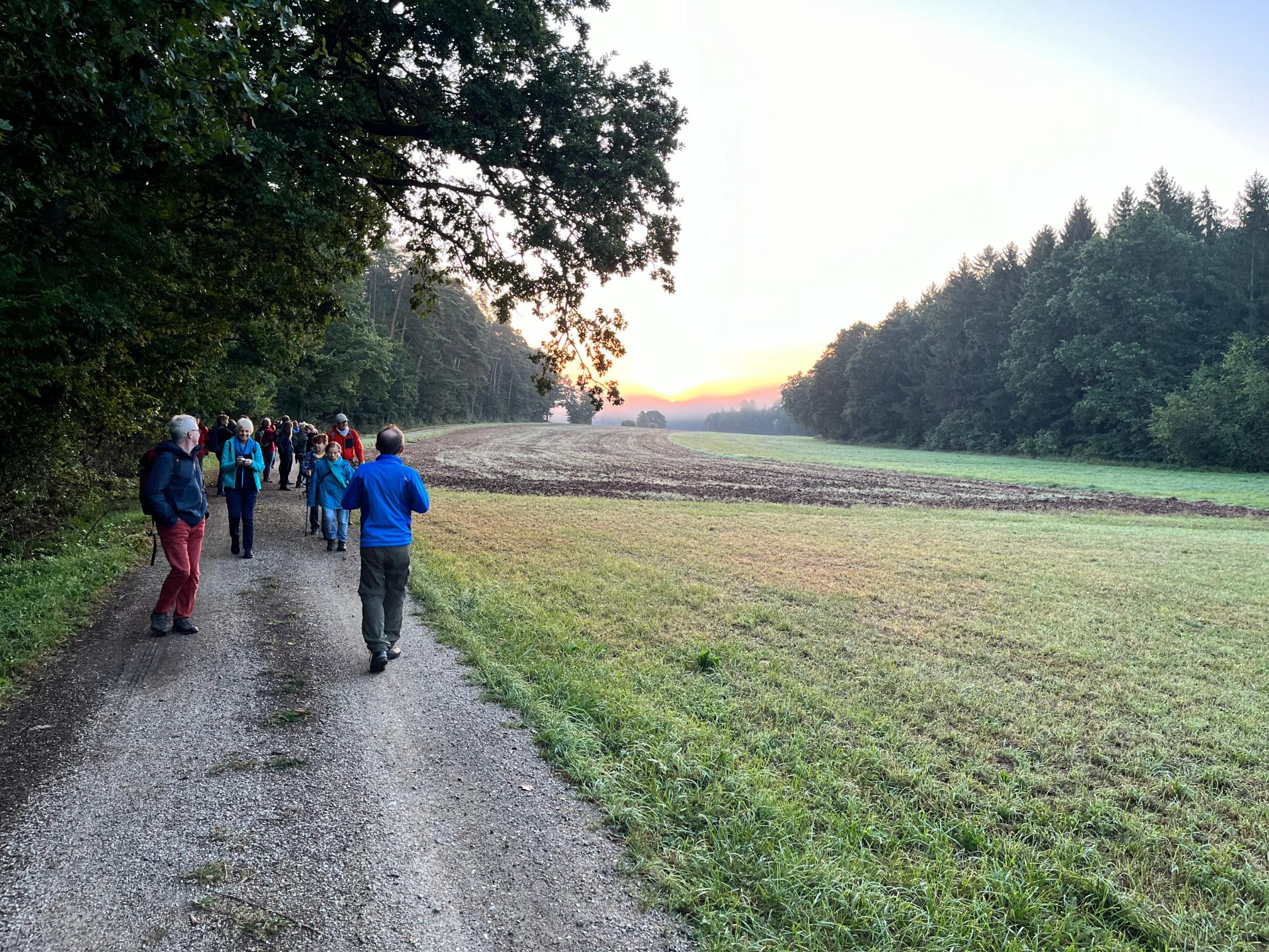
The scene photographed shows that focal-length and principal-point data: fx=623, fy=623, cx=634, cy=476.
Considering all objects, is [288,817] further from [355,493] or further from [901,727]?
[901,727]

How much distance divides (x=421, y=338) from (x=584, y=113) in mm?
58837

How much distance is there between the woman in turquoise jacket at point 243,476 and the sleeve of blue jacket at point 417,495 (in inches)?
193

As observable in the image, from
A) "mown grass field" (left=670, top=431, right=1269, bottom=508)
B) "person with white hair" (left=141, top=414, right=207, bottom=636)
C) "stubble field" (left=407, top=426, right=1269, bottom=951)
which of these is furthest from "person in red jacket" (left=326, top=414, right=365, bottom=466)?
"mown grass field" (left=670, top=431, right=1269, bottom=508)

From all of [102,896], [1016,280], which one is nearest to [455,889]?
[102,896]

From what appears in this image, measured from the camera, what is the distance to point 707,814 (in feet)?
12.2

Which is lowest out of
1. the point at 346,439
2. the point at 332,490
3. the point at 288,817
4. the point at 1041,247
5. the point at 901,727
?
the point at 901,727

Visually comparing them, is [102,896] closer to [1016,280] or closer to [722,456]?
[722,456]

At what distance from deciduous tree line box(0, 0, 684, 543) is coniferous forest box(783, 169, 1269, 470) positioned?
4450cm

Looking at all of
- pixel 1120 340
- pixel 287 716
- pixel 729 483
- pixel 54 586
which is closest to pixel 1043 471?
pixel 1120 340

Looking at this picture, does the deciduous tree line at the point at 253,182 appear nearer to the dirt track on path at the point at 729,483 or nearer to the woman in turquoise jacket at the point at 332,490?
the woman in turquoise jacket at the point at 332,490

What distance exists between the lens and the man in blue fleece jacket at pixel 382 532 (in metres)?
5.65

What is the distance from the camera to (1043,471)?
127 ft

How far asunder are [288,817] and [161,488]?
421 cm

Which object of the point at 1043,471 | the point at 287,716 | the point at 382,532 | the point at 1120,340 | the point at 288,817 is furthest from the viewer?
the point at 1120,340
